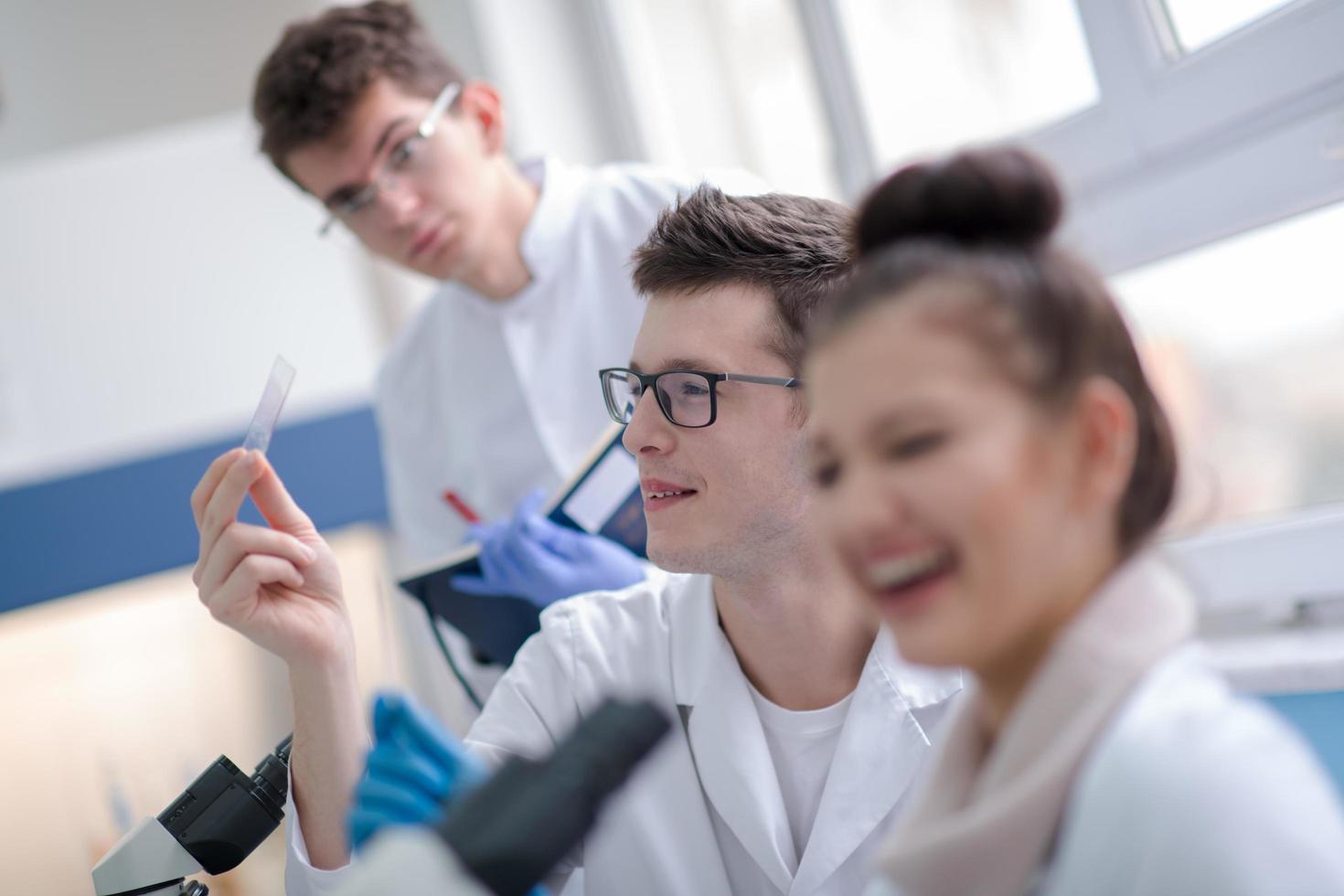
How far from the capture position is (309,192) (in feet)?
6.38

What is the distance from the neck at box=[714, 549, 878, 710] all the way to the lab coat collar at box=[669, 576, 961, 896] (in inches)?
1.6

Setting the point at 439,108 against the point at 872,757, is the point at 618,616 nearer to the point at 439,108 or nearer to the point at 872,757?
the point at 872,757

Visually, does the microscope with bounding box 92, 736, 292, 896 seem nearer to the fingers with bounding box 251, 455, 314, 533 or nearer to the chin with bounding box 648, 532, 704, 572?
the fingers with bounding box 251, 455, 314, 533

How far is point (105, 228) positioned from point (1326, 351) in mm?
2538

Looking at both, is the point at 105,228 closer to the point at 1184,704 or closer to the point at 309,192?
the point at 309,192

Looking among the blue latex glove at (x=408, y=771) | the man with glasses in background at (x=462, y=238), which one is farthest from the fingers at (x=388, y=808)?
the man with glasses in background at (x=462, y=238)

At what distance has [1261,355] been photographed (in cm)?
163

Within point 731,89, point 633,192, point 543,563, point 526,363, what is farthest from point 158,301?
point 543,563

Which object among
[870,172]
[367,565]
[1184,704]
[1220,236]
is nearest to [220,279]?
[367,565]

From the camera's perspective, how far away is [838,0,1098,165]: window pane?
75.5 inches

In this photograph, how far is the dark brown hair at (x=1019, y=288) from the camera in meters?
0.59

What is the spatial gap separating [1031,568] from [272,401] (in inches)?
25.5

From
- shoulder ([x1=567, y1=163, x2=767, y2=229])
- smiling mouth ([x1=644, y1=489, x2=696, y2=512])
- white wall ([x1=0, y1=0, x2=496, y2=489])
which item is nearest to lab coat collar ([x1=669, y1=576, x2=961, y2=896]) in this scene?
smiling mouth ([x1=644, y1=489, x2=696, y2=512])

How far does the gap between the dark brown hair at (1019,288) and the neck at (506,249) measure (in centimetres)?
138
